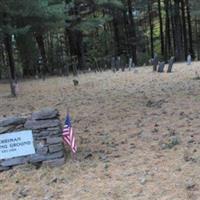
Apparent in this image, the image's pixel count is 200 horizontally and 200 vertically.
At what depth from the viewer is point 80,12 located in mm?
31562

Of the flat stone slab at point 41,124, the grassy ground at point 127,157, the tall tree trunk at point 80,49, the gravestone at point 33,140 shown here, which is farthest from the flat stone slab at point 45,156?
the tall tree trunk at point 80,49

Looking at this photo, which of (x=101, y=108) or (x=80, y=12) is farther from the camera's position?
(x=80, y=12)

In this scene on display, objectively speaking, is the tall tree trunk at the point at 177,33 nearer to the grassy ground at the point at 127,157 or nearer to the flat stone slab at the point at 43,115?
the grassy ground at the point at 127,157

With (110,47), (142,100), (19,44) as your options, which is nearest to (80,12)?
(19,44)

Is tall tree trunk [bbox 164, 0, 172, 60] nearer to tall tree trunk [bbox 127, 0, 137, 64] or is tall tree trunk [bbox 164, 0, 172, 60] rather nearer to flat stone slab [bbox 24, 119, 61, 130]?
tall tree trunk [bbox 127, 0, 137, 64]

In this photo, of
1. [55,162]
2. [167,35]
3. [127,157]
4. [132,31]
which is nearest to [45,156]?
[55,162]

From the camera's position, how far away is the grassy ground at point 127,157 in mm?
5812

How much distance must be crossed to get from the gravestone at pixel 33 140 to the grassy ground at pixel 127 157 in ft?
0.52

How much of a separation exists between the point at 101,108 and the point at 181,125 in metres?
2.84

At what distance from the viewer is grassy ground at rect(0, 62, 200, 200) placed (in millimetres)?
5812

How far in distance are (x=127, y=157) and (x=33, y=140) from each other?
51.7 inches

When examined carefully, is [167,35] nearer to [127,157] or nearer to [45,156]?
[127,157]

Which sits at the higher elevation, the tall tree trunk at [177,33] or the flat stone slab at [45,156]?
the tall tree trunk at [177,33]

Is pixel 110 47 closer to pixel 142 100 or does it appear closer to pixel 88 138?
pixel 142 100
